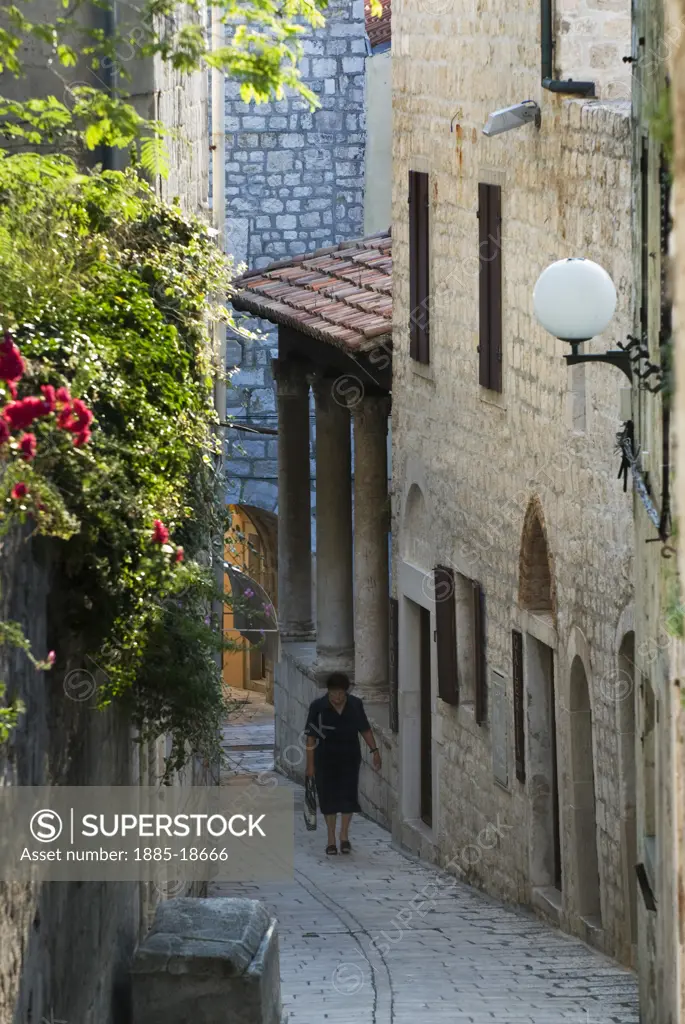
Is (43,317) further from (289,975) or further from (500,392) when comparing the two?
(500,392)

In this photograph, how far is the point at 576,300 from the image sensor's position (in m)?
8.62

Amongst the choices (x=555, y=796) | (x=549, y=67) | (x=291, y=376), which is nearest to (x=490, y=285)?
(x=549, y=67)

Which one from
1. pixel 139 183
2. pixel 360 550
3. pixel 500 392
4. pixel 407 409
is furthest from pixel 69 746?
pixel 360 550

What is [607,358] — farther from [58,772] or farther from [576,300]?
[58,772]

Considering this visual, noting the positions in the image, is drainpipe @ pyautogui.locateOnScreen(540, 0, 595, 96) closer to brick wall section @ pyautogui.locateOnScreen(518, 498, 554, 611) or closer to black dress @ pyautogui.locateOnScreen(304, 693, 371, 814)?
brick wall section @ pyautogui.locateOnScreen(518, 498, 554, 611)

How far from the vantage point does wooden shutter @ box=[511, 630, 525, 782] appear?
41.4 ft

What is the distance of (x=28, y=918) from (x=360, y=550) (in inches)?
453

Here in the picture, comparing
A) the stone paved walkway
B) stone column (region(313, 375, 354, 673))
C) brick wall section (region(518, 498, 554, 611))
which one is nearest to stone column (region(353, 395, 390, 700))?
stone column (region(313, 375, 354, 673))

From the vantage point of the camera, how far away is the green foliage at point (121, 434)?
7113 millimetres

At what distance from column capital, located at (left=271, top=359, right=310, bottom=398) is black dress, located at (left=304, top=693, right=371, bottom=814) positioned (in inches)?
216

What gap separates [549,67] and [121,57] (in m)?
2.98

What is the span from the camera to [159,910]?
870cm

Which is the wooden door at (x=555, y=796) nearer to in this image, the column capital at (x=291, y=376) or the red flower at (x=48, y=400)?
the red flower at (x=48, y=400)

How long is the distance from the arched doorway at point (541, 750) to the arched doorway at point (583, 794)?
0.67 m
